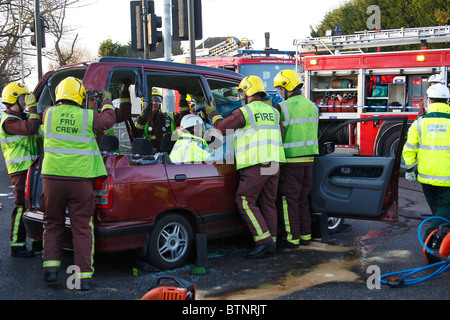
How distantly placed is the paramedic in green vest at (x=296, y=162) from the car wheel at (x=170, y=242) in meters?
1.27

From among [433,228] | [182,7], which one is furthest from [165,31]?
[433,228]

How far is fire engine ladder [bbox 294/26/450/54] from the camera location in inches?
445

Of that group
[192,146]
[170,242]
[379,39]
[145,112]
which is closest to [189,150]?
[192,146]

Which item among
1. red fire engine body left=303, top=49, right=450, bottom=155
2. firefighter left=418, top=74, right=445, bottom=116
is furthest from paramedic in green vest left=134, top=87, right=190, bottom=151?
red fire engine body left=303, top=49, right=450, bottom=155

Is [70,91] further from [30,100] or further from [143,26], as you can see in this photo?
[143,26]

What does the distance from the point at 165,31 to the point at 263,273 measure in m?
7.74

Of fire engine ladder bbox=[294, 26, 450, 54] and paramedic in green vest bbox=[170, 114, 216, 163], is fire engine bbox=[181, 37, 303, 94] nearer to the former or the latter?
fire engine ladder bbox=[294, 26, 450, 54]

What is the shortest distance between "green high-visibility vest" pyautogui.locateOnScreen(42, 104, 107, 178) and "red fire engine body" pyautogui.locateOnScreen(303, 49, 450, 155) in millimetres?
6902

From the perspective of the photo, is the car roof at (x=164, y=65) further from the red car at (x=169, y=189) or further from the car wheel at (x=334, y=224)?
the car wheel at (x=334, y=224)

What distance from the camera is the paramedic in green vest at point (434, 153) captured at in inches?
205

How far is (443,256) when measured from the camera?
4738mm

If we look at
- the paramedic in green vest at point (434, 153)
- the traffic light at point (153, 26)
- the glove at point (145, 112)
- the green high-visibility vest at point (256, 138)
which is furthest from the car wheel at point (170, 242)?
the traffic light at point (153, 26)
